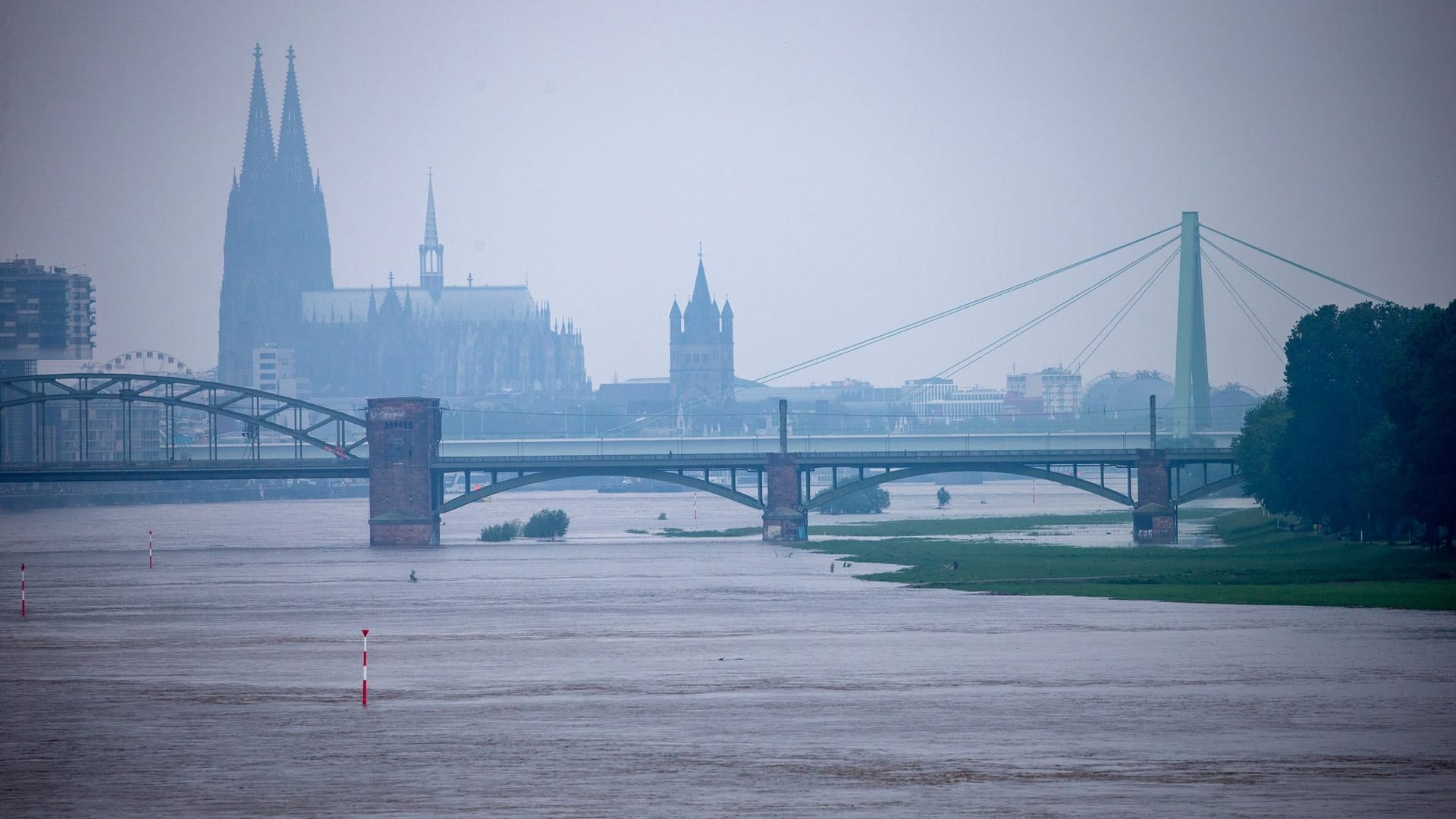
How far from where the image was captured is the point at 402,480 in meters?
113

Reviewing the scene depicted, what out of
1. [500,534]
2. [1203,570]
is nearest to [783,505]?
[500,534]

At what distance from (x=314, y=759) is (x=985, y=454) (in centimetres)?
8442

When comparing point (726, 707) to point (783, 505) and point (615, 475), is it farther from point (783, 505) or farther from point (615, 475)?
point (783, 505)

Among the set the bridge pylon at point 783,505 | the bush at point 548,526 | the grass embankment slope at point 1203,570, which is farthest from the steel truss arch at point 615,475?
the bush at point 548,526

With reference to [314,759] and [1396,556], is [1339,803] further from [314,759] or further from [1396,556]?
[1396,556]

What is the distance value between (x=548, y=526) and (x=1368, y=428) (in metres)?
58.0

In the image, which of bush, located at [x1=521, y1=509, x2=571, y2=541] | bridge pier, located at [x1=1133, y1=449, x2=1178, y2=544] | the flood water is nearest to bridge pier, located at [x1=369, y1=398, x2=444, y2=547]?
bush, located at [x1=521, y1=509, x2=571, y2=541]

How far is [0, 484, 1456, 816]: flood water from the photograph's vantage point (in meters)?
25.4

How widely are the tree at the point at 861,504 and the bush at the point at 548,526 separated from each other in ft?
119

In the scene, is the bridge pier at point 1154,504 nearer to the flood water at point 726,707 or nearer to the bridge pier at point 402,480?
the flood water at point 726,707

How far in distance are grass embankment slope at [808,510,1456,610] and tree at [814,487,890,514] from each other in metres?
53.9

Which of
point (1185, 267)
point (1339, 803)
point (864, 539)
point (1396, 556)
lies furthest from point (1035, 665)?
point (1185, 267)

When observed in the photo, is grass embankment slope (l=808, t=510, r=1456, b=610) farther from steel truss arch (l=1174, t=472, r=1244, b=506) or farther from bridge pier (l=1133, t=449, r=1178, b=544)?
steel truss arch (l=1174, t=472, r=1244, b=506)

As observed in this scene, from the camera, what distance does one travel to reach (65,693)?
37.2 meters
